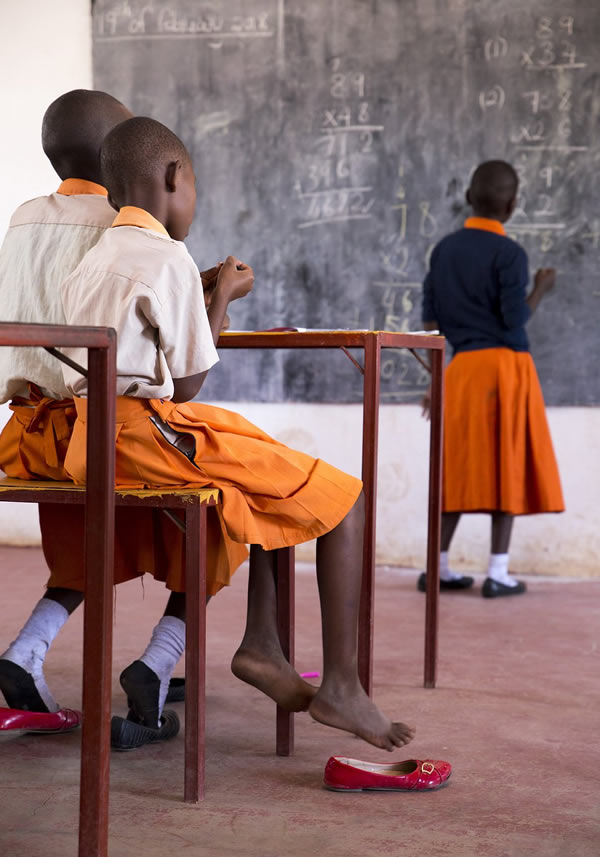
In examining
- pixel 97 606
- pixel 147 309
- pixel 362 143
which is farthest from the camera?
pixel 362 143

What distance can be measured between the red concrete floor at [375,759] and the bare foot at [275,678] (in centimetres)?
13

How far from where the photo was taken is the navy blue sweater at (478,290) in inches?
147

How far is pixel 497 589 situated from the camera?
3775 millimetres

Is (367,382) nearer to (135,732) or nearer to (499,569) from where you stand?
(135,732)

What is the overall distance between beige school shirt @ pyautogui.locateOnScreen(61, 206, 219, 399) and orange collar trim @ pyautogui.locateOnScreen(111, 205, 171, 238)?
4 cm

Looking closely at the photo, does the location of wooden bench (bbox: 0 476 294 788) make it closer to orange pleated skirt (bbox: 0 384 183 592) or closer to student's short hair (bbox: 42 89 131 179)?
orange pleated skirt (bbox: 0 384 183 592)

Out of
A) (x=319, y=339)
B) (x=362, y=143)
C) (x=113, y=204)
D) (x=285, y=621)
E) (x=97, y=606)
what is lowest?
(x=285, y=621)

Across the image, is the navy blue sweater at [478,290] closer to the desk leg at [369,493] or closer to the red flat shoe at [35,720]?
the desk leg at [369,493]

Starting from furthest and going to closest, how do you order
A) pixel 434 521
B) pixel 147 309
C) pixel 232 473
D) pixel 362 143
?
1. pixel 362 143
2. pixel 434 521
3. pixel 232 473
4. pixel 147 309

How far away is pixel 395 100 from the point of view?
4.27 metres

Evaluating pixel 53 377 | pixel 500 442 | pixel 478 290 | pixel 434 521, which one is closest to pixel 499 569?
pixel 500 442

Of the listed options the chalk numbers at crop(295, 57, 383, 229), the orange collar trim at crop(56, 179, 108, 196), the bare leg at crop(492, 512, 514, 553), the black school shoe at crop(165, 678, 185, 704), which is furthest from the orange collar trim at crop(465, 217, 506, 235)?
the black school shoe at crop(165, 678, 185, 704)

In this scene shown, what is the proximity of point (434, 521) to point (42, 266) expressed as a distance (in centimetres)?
109

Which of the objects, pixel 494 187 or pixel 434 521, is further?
pixel 494 187
